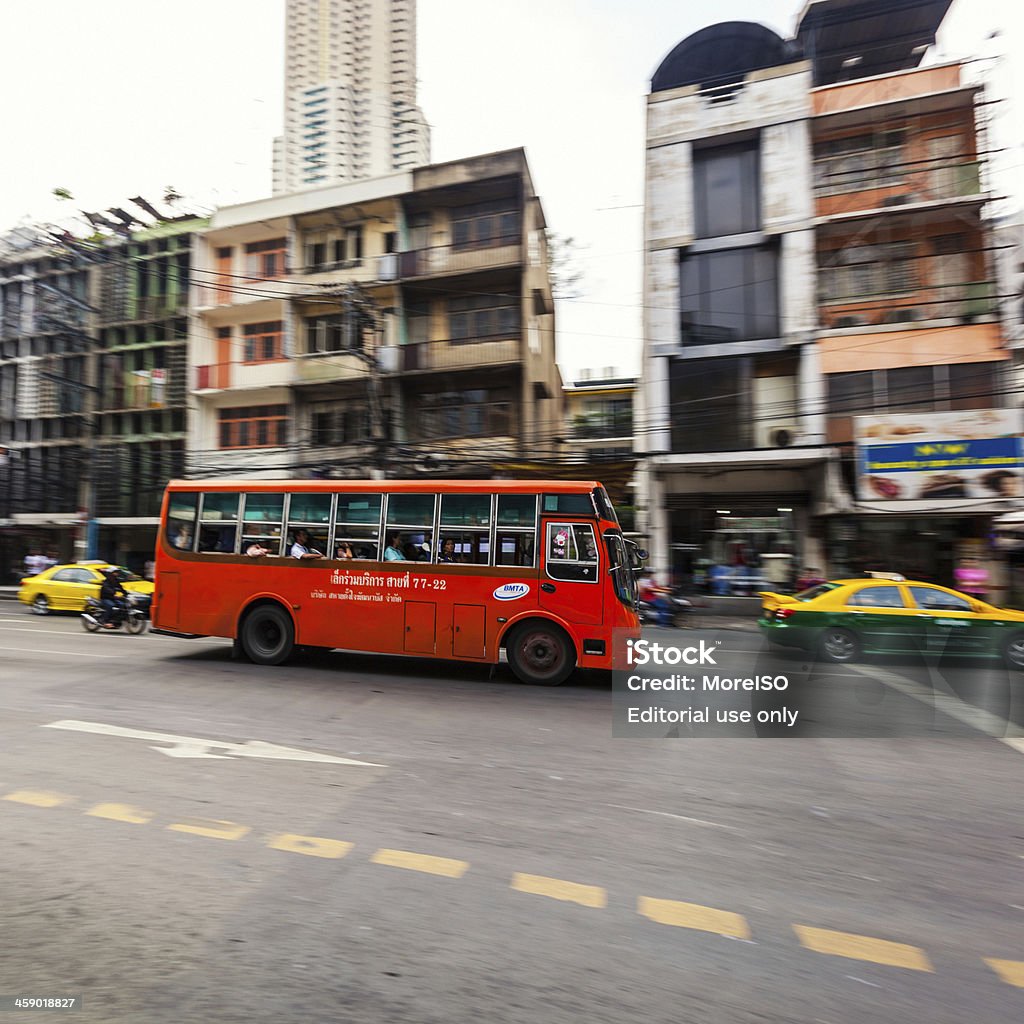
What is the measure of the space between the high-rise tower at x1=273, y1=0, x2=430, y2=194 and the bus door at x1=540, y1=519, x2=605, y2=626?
109 m

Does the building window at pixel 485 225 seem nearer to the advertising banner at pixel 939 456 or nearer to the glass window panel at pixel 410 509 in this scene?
the advertising banner at pixel 939 456

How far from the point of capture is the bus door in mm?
8484

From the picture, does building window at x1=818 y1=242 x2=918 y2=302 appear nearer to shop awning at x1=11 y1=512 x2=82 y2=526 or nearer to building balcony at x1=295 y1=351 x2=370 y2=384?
building balcony at x1=295 y1=351 x2=370 y2=384

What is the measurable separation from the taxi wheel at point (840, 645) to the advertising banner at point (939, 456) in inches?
298

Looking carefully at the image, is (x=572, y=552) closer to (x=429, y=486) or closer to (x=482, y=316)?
(x=429, y=486)

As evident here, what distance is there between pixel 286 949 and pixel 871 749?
5327 mm

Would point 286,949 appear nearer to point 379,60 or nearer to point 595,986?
point 595,986

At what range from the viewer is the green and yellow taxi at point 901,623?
383 inches

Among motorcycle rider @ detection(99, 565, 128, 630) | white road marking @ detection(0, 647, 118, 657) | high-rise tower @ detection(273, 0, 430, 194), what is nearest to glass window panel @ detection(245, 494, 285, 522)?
white road marking @ detection(0, 647, 118, 657)

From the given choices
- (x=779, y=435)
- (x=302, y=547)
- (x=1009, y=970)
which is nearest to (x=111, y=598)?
(x=302, y=547)

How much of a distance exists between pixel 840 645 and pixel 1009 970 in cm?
800

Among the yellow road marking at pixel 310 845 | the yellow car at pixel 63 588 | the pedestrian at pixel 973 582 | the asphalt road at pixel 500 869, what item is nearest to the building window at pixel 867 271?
the pedestrian at pixel 973 582

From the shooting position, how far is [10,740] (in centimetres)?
567

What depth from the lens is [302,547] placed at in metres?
9.65
